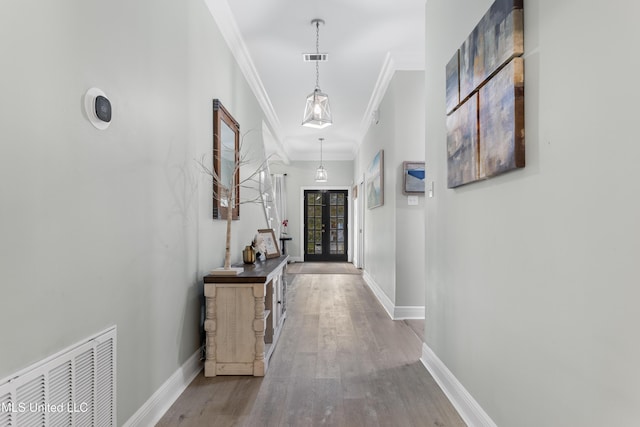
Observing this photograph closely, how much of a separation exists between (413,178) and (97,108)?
314cm

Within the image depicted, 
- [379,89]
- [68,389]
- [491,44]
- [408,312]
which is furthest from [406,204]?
[68,389]

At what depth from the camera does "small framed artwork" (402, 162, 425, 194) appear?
3.90 metres

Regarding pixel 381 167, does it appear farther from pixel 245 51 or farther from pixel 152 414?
pixel 152 414

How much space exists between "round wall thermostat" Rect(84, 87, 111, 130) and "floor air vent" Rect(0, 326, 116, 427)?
2.71 feet

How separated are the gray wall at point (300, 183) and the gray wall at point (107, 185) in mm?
6529

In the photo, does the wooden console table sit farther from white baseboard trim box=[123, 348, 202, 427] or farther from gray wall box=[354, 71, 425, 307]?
gray wall box=[354, 71, 425, 307]

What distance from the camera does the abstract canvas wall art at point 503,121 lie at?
1.35 metres

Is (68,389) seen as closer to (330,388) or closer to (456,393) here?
(330,388)

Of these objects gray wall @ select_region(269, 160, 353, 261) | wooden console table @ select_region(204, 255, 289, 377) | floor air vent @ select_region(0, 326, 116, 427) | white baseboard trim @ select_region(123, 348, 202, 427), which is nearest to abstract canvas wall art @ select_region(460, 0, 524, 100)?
wooden console table @ select_region(204, 255, 289, 377)

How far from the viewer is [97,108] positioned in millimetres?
1378

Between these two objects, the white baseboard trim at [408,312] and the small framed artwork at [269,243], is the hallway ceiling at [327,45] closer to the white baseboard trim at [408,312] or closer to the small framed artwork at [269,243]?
the small framed artwork at [269,243]

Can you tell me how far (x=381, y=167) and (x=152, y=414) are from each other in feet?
12.1

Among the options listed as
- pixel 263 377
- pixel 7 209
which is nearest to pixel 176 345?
pixel 263 377

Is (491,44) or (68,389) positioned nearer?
(68,389)
